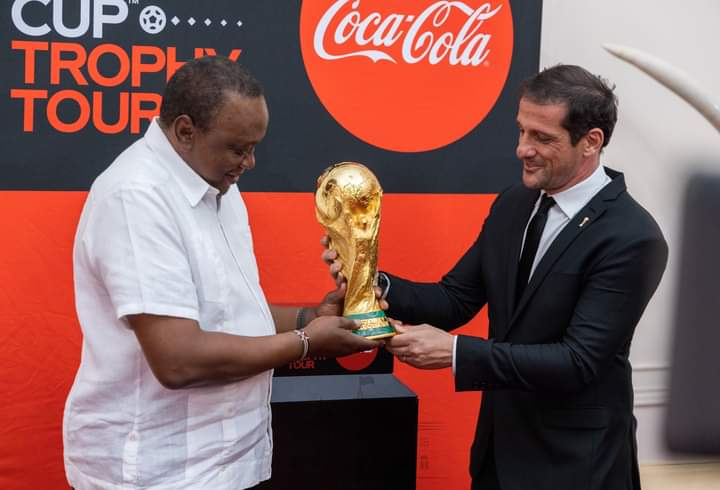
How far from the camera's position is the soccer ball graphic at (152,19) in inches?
109

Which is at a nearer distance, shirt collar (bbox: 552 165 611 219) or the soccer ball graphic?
shirt collar (bbox: 552 165 611 219)

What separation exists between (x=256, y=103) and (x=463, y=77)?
1.49m

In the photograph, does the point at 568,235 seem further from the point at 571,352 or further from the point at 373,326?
the point at 373,326

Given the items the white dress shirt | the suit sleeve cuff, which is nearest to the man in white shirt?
the suit sleeve cuff

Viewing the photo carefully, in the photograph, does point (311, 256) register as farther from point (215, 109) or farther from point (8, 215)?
point (215, 109)

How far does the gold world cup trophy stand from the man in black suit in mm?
62

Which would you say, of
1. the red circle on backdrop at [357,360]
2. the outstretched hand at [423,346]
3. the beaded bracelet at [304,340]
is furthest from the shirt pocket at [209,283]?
the red circle on backdrop at [357,360]

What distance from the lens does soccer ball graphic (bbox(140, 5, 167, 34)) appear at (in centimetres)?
278

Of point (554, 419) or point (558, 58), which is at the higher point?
point (558, 58)

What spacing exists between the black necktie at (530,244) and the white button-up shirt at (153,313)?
0.77 meters

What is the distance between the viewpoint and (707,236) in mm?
713

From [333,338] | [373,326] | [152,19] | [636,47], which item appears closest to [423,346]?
[373,326]

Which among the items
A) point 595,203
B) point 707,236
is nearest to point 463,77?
point 595,203

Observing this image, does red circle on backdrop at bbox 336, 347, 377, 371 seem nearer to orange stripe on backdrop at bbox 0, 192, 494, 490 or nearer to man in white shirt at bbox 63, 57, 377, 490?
orange stripe on backdrop at bbox 0, 192, 494, 490
